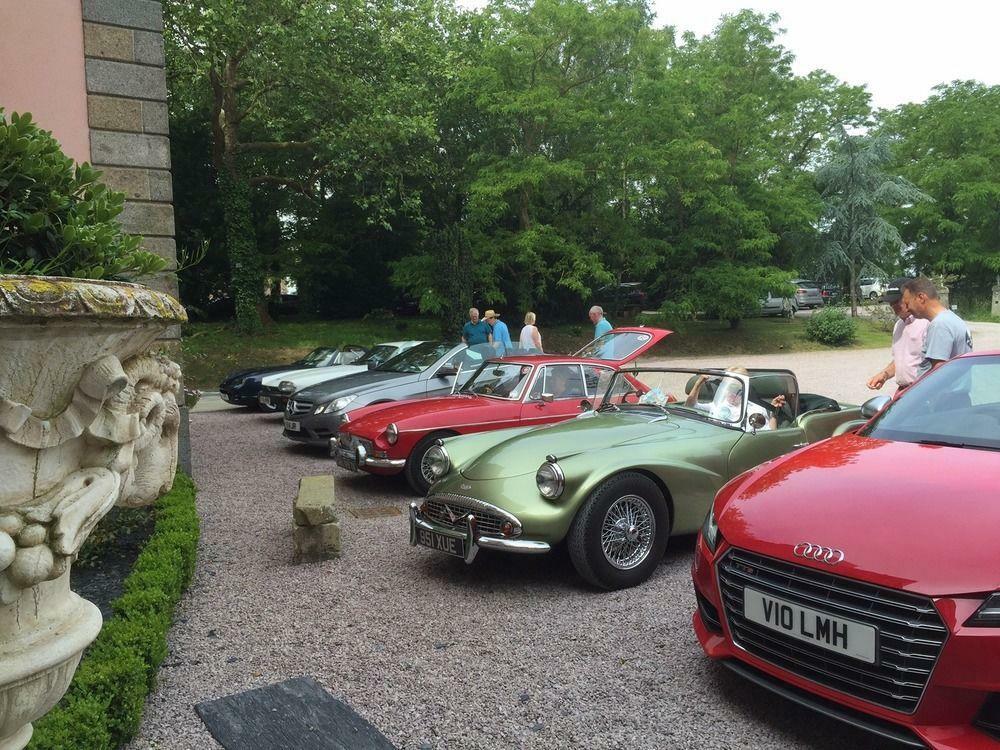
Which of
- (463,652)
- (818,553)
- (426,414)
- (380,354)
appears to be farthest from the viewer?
(380,354)

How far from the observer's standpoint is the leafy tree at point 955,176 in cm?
3531

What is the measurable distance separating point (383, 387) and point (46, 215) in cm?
775

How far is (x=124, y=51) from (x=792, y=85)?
2758cm

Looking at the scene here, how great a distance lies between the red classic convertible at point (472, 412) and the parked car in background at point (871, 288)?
26.9 m

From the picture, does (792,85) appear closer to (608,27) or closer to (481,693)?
(608,27)

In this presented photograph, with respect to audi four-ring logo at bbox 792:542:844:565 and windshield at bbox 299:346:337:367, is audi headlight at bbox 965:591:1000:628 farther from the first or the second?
windshield at bbox 299:346:337:367

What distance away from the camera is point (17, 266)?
6.63 ft

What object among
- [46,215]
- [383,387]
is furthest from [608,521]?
[383,387]

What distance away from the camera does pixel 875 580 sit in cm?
263

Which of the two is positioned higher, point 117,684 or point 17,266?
point 17,266

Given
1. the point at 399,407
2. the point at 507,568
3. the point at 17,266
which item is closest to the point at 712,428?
the point at 507,568

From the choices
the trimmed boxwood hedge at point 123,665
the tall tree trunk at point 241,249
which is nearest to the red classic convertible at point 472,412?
the trimmed boxwood hedge at point 123,665

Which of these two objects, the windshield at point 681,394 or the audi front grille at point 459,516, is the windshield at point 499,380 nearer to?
the windshield at point 681,394

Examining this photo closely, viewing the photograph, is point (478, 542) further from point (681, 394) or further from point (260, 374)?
point (260, 374)
